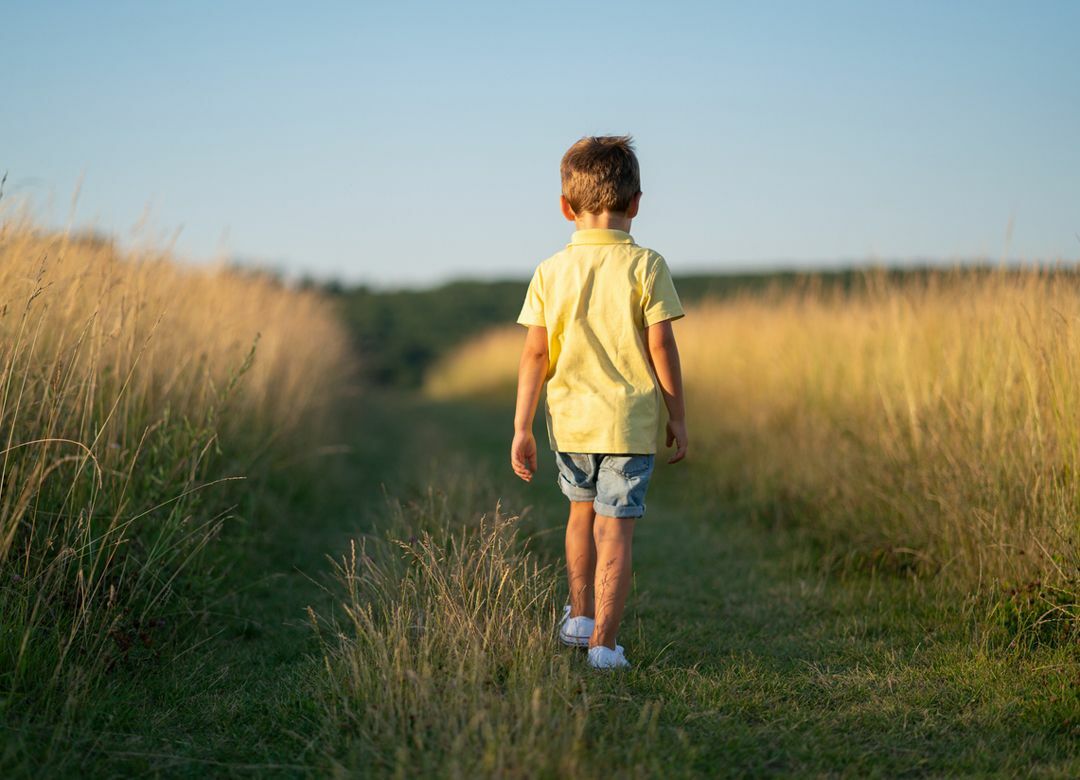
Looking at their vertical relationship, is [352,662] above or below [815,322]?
below

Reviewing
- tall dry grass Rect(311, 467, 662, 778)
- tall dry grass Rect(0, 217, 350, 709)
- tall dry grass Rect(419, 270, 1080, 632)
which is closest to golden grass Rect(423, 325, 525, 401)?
tall dry grass Rect(419, 270, 1080, 632)

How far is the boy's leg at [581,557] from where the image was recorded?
10.6ft

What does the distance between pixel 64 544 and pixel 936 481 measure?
3799 millimetres

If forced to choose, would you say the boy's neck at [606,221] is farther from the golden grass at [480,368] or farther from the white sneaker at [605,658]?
the golden grass at [480,368]

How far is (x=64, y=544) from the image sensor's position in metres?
3.06

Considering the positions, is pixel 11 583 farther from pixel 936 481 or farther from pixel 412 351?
pixel 412 351

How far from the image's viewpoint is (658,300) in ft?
10.2

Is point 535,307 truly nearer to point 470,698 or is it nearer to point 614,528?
point 614,528

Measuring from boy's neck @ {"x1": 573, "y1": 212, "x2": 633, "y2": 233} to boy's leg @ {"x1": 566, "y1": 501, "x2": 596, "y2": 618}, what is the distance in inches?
38.7

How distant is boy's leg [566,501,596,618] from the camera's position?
3.23 m

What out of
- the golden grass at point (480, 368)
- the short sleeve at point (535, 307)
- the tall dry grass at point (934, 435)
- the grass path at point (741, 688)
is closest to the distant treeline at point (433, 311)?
the golden grass at point (480, 368)

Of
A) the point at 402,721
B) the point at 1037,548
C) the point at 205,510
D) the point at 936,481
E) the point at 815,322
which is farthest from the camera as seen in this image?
the point at 815,322

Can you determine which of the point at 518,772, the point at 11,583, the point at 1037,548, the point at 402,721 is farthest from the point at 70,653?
the point at 1037,548

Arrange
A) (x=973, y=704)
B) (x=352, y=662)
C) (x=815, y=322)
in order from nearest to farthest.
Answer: (x=352, y=662), (x=973, y=704), (x=815, y=322)
